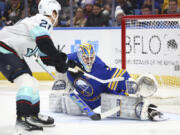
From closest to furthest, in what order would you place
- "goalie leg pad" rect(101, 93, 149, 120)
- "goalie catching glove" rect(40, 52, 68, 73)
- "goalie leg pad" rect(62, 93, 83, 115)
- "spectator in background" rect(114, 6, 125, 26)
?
1. "goalie catching glove" rect(40, 52, 68, 73)
2. "goalie leg pad" rect(101, 93, 149, 120)
3. "goalie leg pad" rect(62, 93, 83, 115)
4. "spectator in background" rect(114, 6, 125, 26)

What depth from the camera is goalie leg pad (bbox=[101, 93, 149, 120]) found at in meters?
3.82

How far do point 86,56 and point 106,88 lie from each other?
1.15 feet

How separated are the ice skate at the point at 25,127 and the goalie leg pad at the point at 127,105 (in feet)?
2.86

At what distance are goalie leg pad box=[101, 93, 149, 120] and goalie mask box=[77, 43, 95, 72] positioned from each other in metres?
0.30

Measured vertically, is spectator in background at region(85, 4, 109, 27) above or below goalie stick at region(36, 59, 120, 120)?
above

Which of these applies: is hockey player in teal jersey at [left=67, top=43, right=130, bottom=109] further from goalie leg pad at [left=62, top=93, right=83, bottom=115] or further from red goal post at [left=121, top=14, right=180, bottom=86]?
red goal post at [left=121, top=14, right=180, bottom=86]

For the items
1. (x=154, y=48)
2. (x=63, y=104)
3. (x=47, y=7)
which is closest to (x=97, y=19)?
(x=154, y=48)

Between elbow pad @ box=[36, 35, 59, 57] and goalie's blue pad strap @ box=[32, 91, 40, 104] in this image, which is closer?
elbow pad @ box=[36, 35, 59, 57]

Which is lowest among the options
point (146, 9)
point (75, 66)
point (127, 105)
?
point (127, 105)

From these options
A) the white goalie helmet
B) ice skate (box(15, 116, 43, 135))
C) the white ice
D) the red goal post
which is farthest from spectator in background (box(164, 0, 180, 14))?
ice skate (box(15, 116, 43, 135))

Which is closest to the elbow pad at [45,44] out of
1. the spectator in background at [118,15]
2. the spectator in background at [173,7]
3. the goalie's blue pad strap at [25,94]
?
the goalie's blue pad strap at [25,94]

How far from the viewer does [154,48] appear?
5215 millimetres

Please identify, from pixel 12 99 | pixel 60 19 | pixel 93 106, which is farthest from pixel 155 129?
pixel 60 19

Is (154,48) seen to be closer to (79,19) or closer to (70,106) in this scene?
(70,106)
